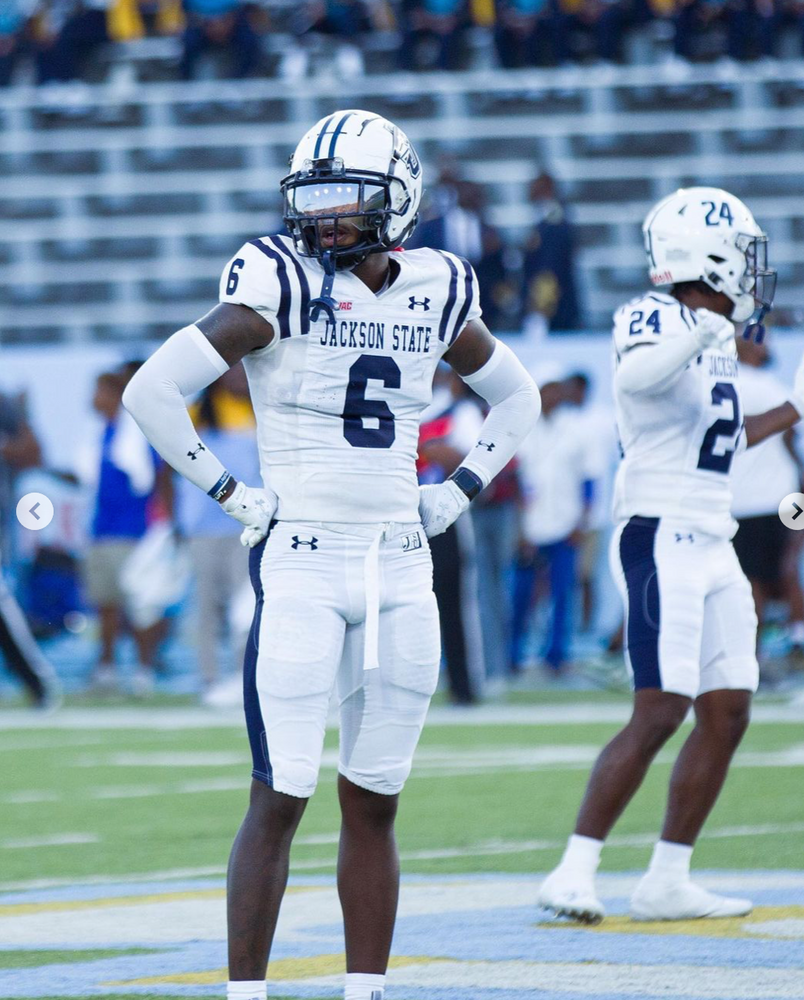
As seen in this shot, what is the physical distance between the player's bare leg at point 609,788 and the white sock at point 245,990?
4.91ft

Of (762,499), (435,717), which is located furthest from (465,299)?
(435,717)

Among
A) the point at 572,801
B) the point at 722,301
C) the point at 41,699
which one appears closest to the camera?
the point at 722,301

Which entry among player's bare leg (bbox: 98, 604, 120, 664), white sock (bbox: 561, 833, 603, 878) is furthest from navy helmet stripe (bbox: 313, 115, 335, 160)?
player's bare leg (bbox: 98, 604, 120, 664)

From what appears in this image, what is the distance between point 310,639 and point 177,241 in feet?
52.4

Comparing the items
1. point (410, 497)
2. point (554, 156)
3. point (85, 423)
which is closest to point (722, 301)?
point (410, 497)

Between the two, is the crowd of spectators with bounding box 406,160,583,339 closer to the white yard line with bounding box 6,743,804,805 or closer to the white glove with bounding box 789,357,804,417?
the white yard line with bounding box 6,743,804,805

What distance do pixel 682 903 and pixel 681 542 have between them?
3.11 feet

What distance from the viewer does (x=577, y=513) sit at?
529 inches

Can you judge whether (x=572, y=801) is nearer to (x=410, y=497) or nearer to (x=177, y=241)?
(x=410, y=497)

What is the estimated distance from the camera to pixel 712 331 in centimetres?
515

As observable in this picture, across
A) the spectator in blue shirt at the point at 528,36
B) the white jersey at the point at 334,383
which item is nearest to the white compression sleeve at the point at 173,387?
the white jersey at the point at 334,383

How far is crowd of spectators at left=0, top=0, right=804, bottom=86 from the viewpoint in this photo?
1908 cm

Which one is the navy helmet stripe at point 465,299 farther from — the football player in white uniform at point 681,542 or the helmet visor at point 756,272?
the helmet visor at point 756,272

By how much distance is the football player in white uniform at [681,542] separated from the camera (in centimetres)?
534
